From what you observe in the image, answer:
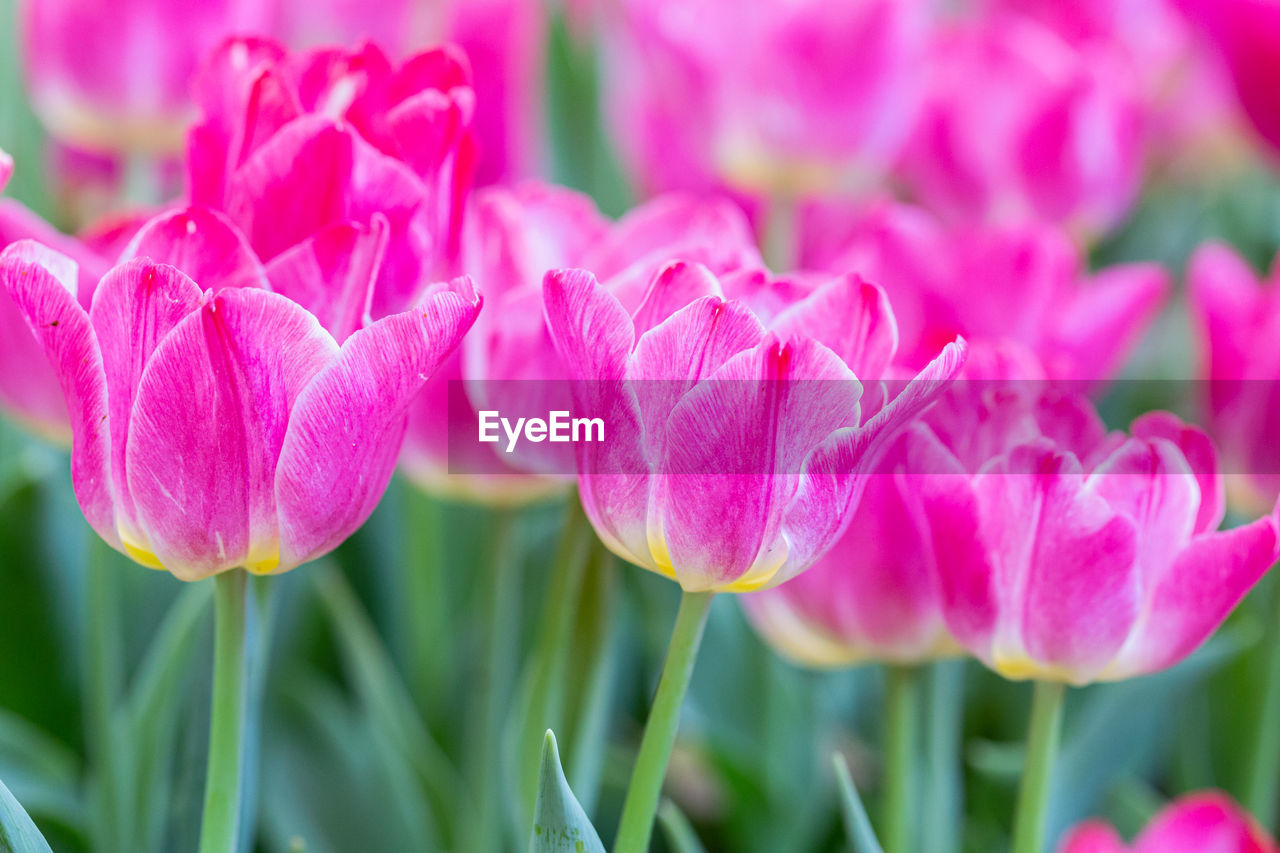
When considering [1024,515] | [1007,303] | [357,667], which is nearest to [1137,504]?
[1024,515]

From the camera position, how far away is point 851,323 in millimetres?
295

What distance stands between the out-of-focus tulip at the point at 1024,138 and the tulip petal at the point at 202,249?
1.47 feet

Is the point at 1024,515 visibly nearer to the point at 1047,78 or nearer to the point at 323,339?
the point at 323,339

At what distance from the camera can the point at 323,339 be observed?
0.27 meters

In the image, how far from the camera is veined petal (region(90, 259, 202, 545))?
0.86 feet

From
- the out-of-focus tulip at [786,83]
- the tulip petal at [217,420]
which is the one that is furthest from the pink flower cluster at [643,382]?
the out-of-focus tulip at [786,83]

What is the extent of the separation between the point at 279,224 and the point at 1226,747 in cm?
51

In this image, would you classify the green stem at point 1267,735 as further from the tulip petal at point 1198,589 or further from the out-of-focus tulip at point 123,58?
the out-of-focus tulip at point 123,58

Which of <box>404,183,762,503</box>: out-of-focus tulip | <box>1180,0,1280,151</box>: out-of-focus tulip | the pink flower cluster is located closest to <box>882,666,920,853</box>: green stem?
the pink flower cluster

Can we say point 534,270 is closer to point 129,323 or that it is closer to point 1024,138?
point 129,323

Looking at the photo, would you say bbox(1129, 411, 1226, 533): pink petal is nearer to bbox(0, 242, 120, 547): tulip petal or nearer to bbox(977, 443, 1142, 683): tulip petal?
bbox(977, 443, 1142, 683): tulip petal

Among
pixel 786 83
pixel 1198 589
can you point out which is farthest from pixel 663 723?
pixel 786 83

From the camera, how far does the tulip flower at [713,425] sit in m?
0.27

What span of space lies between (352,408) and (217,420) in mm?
28
